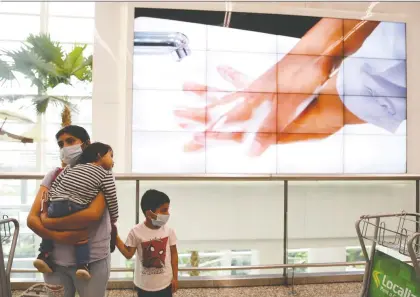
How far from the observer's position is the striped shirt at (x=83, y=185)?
1.43 m

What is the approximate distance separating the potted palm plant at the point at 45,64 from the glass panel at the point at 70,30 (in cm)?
43

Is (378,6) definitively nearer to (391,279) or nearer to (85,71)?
(85,71)

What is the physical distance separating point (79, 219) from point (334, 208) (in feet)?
11.9

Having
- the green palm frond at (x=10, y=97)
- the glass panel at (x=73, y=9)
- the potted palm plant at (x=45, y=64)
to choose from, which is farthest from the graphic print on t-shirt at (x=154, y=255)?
the green palm frond at (x=10, y=97)

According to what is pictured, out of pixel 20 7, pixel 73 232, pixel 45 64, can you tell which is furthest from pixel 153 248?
pixel 20 7

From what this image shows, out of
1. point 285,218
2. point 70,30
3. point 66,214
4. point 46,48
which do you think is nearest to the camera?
point 66,214

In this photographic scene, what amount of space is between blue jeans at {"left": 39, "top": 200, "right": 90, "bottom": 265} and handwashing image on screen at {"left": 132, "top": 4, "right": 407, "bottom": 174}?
5.50 m

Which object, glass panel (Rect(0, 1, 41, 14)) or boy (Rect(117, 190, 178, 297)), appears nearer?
boy (Rect(117, 190, 178, 297))

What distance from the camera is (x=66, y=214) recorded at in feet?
4.68

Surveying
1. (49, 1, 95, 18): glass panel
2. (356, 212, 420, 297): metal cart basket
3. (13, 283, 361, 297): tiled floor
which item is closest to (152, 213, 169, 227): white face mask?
(356, 212, 420, 297): metal cart basket

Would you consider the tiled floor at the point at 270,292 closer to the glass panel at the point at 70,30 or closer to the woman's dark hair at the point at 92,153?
the woman's dark hair at the point at 92,153

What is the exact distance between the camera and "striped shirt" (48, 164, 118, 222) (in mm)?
1430

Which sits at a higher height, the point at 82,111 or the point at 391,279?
the point at 82,111

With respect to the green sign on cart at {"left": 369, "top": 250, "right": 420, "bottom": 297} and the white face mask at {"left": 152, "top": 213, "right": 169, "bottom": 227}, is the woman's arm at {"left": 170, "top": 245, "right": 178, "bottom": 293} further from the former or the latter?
the green sign on cart at {"left": 369, "top": 250, "right": 420, "bottom": 297}
